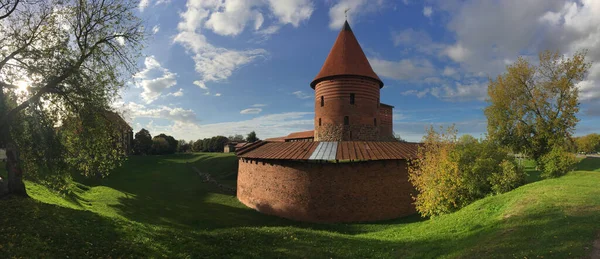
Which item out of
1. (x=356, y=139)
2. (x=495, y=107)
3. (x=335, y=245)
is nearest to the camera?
(x=335, y=245)

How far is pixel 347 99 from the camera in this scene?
2097 centimetres

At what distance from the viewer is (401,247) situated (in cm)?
909

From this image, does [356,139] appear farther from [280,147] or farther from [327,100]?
[280,147]

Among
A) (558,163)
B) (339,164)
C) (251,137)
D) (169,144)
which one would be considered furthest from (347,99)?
(169,144)

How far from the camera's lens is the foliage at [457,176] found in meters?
12.1

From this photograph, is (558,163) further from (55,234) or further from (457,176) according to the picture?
(55,234)

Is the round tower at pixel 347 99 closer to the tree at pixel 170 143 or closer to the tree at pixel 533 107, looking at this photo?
the tree at pixel 533 107

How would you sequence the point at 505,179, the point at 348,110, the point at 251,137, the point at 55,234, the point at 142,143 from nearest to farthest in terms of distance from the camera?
the point at 55,234 → the point at 505,179 → the point at 348,110 → the point at 142,143 → the point at 251,137

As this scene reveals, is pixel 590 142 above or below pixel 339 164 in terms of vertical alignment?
above

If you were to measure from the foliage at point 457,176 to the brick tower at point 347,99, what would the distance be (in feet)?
25.5

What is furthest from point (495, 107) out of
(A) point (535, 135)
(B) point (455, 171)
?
(B) point (455, 171)

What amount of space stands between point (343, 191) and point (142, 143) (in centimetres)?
5779

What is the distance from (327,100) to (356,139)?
139 inches

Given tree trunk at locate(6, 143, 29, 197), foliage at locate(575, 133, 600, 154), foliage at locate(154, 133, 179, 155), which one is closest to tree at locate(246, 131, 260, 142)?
foliage at locate(154, 133, 179, 155)
